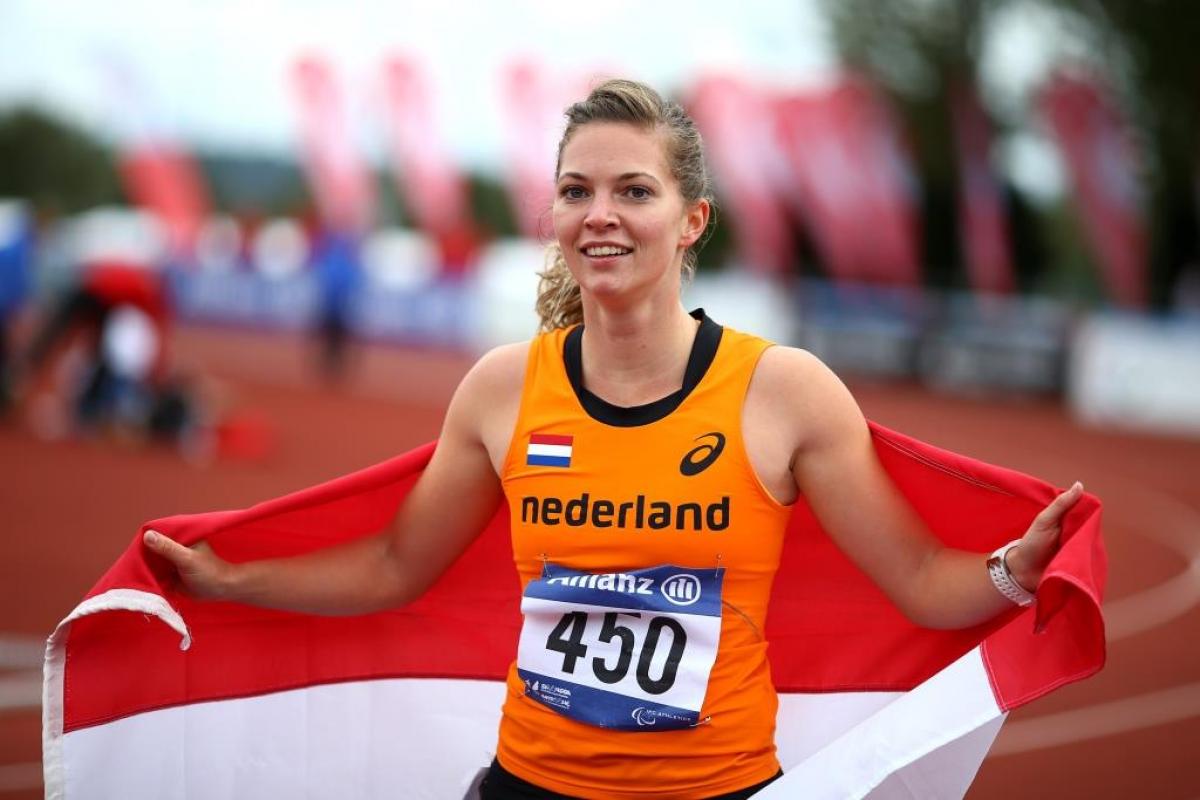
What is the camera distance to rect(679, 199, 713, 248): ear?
121 inches

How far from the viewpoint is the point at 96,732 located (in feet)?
11.1

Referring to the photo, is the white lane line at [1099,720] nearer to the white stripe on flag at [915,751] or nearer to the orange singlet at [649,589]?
the white stripe on flag at [915,751]

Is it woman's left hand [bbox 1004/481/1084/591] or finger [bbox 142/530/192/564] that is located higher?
woman's left hand [bbox 1004/481/1084/591]

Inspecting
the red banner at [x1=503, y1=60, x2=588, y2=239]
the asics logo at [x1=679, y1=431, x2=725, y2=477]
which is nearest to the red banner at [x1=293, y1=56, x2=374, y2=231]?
the red banner at [x1=503, y1=60, x2=588, y2=239]

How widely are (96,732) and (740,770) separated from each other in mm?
1547

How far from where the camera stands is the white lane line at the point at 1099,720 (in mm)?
6945

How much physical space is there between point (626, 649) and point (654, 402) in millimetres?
503

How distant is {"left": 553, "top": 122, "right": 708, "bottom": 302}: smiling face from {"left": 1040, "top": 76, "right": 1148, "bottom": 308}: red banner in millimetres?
25490

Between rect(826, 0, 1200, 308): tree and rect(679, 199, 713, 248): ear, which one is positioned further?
rect(826, 0, 1200, 308): tree

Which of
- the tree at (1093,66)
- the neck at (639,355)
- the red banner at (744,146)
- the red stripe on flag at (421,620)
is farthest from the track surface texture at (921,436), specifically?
the tree at (1093,66)

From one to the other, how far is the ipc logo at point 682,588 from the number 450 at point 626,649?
A: 49 mm

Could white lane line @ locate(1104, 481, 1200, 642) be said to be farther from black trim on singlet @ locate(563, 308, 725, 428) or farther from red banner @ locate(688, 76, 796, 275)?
red banner @ locate(688, 76, 796, 275)

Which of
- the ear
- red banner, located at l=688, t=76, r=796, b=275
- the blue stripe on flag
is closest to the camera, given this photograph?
the blue stripe on flag

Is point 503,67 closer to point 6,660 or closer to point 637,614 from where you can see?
point 6,660
